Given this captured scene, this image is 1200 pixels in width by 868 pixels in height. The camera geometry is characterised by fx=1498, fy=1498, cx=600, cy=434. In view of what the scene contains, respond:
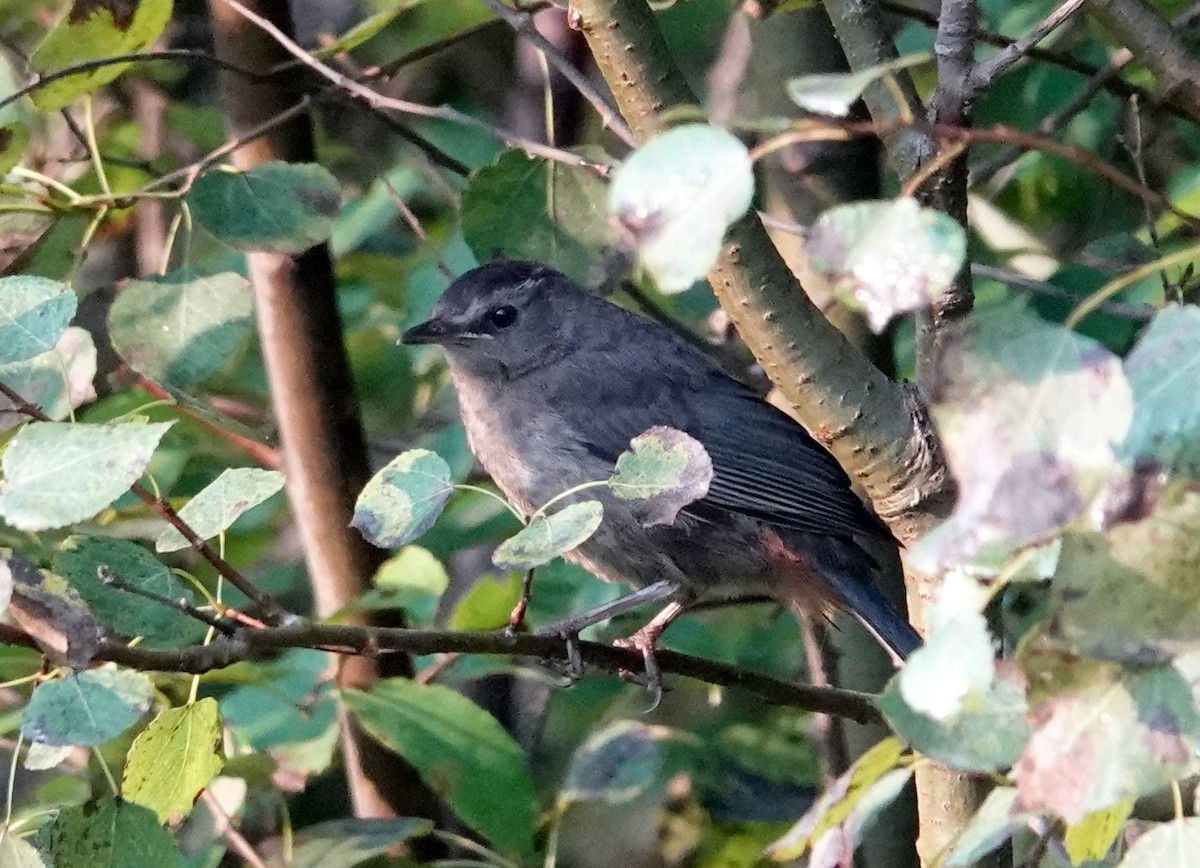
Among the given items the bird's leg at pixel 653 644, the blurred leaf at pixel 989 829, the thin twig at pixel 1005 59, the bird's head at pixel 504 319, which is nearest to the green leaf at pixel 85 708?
the blurred leaf at pixel 989 829

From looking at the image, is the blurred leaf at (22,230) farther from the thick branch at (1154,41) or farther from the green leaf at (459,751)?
the thick branch at (1154,41)

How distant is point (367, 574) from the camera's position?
119 inches

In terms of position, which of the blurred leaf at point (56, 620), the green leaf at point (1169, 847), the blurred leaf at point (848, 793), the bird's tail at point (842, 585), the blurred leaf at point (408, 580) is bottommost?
the bird's tail at point (842, 585)

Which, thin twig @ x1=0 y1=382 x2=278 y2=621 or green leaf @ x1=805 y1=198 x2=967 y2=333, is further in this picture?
thin twig @ x1=0 y1=382 x2=278 y2=621

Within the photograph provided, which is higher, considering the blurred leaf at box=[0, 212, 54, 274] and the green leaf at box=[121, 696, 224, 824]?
the blurred leaf at box=[0, 212, 54, 274]

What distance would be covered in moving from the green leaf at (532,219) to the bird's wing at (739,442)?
0.59 meters

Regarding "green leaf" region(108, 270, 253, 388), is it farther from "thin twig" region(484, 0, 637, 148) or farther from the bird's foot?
the bird's foot

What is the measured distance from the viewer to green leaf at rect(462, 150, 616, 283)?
2432 mm

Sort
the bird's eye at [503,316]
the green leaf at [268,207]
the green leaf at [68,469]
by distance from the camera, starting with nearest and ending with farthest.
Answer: the green leaf at [68,469] < the green leaf at [268,207] < the bird's eye at [503,316]

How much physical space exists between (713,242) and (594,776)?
69.6 inches

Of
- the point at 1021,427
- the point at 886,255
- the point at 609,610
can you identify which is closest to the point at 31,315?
the point at 886,255

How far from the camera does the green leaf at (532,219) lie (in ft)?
7.98

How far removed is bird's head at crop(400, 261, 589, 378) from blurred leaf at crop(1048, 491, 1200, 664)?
2.16 m

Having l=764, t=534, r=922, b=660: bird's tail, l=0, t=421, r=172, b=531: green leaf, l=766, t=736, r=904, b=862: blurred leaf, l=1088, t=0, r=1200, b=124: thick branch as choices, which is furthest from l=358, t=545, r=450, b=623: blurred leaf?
l=1088, t=0, r=1200, b=124: thick branch
